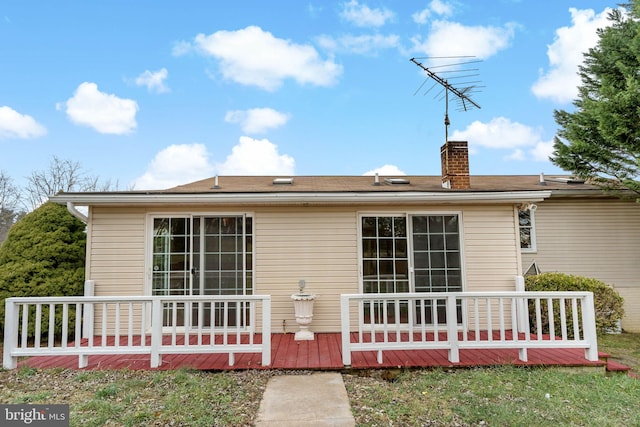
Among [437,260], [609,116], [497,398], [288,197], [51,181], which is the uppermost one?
[51,181]

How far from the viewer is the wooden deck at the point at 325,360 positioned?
153 inches

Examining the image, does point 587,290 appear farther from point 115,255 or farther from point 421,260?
point 115,255

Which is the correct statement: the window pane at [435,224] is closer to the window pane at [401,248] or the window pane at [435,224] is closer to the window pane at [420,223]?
the window pane at [420,223]

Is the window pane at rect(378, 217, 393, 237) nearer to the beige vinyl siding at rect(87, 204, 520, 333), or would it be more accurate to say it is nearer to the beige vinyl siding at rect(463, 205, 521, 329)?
the beige vinyl siding at rect(87, 204, 520, 333)

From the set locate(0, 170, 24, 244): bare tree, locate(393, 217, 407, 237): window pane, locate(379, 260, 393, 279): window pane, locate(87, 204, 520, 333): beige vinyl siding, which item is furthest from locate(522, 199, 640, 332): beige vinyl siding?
locate(0, 170, 24, 244): bare tree

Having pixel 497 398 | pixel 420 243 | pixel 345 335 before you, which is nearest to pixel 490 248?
pixel 420 243

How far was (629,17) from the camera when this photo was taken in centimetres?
724

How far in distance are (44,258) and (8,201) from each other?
48.6ft

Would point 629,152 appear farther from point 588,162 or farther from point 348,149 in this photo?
point 348,149

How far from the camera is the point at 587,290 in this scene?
6.04 m

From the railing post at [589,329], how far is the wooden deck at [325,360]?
0.30 ft

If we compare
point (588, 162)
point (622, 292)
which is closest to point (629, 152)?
point (588, 162)

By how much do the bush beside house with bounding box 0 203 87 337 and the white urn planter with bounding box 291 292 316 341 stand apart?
4117mm

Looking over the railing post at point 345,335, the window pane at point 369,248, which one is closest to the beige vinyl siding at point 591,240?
the window pane at point 369,248
